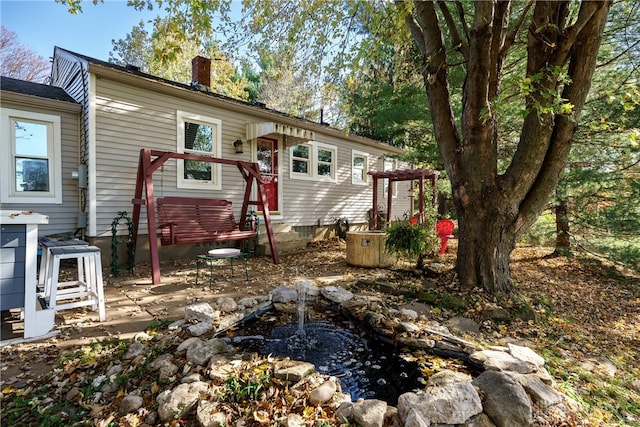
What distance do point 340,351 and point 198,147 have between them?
19.1 feet

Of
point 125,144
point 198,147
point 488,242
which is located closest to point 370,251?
point 488,242

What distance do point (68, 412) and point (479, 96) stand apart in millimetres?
4977

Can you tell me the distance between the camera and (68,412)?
76.2 inches

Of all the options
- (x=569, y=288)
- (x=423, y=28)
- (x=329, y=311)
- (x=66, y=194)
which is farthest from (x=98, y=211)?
(x=569, y=288)

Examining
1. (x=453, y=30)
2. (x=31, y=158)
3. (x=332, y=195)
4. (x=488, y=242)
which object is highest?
(x=453, y=30)

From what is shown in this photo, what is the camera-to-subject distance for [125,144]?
19.1ft

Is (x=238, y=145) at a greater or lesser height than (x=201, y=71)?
lesser

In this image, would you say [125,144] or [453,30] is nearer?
[453,30]

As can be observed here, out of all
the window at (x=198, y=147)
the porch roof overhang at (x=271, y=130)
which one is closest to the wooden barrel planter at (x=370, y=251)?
the porch roof overhang at (x=271, y=130)

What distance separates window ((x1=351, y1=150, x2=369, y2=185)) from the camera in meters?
10.9

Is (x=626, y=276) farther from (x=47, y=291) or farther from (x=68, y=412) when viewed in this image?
(x=47, y=291)

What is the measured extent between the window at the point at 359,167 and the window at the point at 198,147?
16.7 ft

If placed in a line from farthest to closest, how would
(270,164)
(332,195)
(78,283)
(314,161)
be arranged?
(332,195) < (314,161) < (270,164) < (78,283)

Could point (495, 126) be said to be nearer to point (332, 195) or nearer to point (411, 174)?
point (411, 174)
